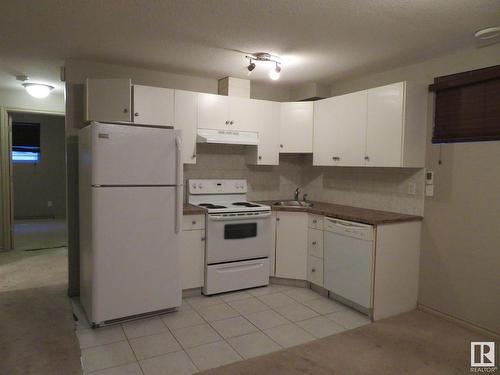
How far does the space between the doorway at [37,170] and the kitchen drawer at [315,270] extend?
19.0 feet

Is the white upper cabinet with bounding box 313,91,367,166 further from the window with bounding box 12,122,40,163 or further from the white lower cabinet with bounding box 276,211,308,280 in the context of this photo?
the window with bounding box 12,122,40,163

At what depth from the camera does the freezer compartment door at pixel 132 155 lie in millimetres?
2812

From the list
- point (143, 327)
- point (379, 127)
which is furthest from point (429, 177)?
point (143, 327)

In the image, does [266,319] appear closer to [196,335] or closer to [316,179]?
[196,335]

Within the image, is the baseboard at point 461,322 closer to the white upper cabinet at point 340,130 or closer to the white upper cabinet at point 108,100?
the white upper cabinet at point 340,130

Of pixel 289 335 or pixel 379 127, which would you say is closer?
pixel 289 335

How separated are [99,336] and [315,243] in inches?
85.9

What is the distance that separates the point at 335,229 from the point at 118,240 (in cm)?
200

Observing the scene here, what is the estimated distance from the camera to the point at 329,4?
2227 millimetres

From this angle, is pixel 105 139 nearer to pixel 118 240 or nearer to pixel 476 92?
pixel 118 240

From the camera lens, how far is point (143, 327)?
2.97 meters

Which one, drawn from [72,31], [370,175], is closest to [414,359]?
[370,175]

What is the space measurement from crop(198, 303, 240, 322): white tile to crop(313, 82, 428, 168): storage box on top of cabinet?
6.08 feet

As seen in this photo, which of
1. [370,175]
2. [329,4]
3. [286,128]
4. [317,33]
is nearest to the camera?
[329,4]
